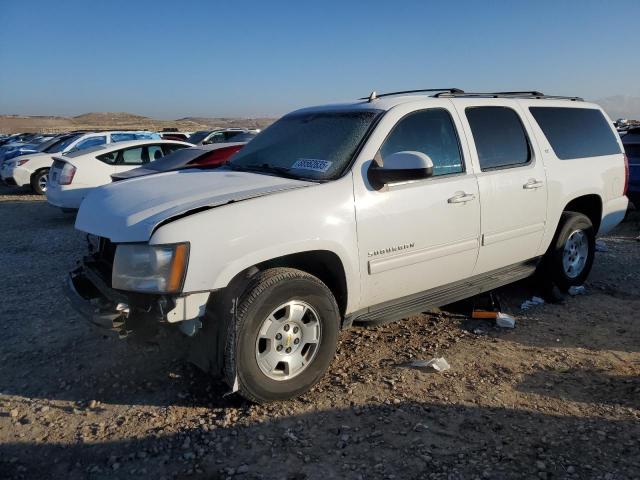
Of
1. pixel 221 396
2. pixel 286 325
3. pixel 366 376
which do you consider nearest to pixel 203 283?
pixel 286 325

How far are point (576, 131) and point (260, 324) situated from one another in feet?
12.9

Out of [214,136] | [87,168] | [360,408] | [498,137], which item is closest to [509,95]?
[498,137]

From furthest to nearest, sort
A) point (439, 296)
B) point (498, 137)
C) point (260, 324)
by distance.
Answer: point (498, 137) < point (439, 296) < point (260, 324)

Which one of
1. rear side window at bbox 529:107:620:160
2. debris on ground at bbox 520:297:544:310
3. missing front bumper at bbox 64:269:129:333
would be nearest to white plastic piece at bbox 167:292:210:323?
missing front bumper at bbox 64:269:129:333

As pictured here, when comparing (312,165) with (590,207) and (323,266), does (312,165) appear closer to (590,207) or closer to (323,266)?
(323,266)

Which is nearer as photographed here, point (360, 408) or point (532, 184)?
point (360, 408)

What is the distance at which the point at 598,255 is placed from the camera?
22.8ft

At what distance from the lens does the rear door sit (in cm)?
419

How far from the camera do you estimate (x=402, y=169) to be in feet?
11.1

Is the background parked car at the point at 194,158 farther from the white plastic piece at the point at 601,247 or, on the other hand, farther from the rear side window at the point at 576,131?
the white plastic piece at the point at 601,247

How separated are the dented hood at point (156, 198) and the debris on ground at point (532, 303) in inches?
113

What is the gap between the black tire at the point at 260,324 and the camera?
2992 millimetres

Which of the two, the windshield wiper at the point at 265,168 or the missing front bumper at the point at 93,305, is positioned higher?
the windshield wiper at the point at 265,168

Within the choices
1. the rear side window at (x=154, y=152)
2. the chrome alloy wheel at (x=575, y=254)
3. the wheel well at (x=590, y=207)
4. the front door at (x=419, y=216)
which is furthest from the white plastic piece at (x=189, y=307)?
the rear side window at (x=154, y=152)
